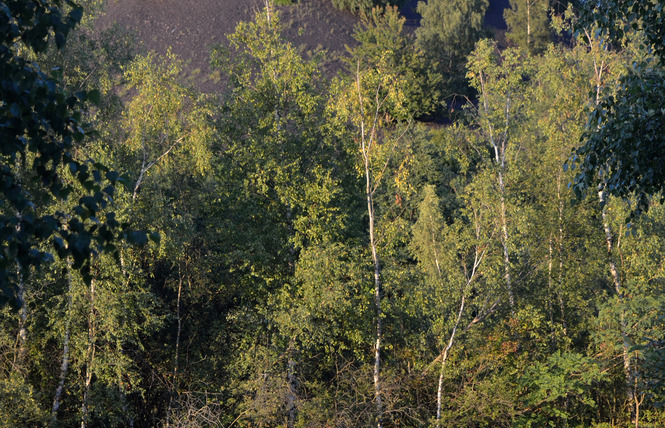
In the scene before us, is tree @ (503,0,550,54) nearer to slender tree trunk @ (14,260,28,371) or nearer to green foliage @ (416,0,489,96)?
green foliage @ (416,0,489,96)

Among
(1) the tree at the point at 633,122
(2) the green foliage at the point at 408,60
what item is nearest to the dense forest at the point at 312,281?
(1) the tree at the point at 633,122

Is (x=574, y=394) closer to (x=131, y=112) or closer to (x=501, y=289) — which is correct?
(x=501, y=289)

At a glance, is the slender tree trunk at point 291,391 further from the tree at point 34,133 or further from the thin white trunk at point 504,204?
the tree at point 34,133

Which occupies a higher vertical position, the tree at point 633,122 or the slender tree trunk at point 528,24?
the slender tree trunk at point 528,24

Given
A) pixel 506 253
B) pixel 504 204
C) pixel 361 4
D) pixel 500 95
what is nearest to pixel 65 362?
pixel 506 253

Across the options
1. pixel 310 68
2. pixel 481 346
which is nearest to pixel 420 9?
pixel 310 68

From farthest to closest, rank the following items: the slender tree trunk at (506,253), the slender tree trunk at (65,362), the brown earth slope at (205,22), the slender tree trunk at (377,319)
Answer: the brown earth slope at (205,22)
the slender tree trunk at (506,253)
the slender tree trunk at (65,362)
the slender tree trunk at (377,319)

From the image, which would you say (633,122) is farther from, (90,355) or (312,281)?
(90,355)

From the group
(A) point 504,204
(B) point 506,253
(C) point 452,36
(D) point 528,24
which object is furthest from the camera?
(D) point 528,24

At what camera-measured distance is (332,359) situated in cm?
1502

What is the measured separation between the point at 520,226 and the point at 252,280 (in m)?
6.86

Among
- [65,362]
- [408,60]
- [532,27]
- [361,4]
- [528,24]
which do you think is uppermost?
[361,4]

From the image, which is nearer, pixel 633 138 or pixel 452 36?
pixel 633 138

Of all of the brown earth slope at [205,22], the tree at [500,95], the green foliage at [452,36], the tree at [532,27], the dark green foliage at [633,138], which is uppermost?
the brown earth slope at [205,22]
